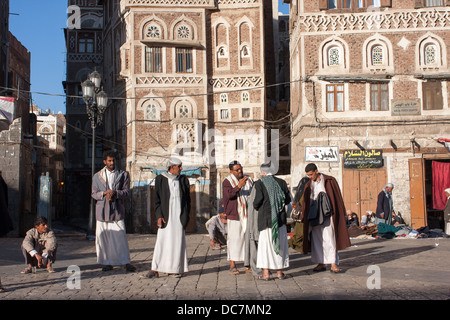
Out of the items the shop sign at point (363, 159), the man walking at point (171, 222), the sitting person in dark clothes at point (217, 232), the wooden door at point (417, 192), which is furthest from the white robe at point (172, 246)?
the wooden door at point (417, 192)

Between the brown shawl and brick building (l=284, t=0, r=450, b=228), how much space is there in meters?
12.0

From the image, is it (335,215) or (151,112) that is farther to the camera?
(151,112)

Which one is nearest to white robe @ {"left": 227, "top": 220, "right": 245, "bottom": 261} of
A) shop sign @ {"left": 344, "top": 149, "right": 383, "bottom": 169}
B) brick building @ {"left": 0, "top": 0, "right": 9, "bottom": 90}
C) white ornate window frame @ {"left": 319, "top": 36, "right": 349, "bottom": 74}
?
shop sign @ {"left": 344, "top": 149, "right": 383, "bottom": 169}

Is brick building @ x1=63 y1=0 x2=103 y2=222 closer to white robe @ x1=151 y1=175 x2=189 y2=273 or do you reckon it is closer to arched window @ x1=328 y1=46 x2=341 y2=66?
arched window @ x1=328 y1=46 x2=341 y2=66

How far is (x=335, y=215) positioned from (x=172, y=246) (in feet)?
9.13

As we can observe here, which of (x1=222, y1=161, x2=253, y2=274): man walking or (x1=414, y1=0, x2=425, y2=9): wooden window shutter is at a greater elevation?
(x1=414, y1=0, x2=425, y2=9): wooden window shutter

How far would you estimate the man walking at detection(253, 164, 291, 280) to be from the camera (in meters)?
8.06

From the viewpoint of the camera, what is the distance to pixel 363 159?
20.9 meters

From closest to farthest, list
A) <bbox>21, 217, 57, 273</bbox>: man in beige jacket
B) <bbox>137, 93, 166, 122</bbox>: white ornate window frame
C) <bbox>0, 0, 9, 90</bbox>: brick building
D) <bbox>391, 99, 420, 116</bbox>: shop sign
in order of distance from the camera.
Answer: <bbox>21, 217, 57, 273</bbox>: man in beige jacket < <bbox>391, 99, 420, 116</bbox>: shop sign < <bbox>137, 93, 166, 122</bbox>: white ornate window frame < <bbox>0, 0, 9, 90</bbox>: brick building

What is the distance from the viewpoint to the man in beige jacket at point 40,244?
8969 millimetres

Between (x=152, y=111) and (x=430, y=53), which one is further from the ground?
(x=430, y=53)

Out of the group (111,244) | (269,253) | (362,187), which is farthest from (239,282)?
(362,187)

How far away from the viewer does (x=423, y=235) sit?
1673 cm

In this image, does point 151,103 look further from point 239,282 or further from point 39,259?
point 239,282
